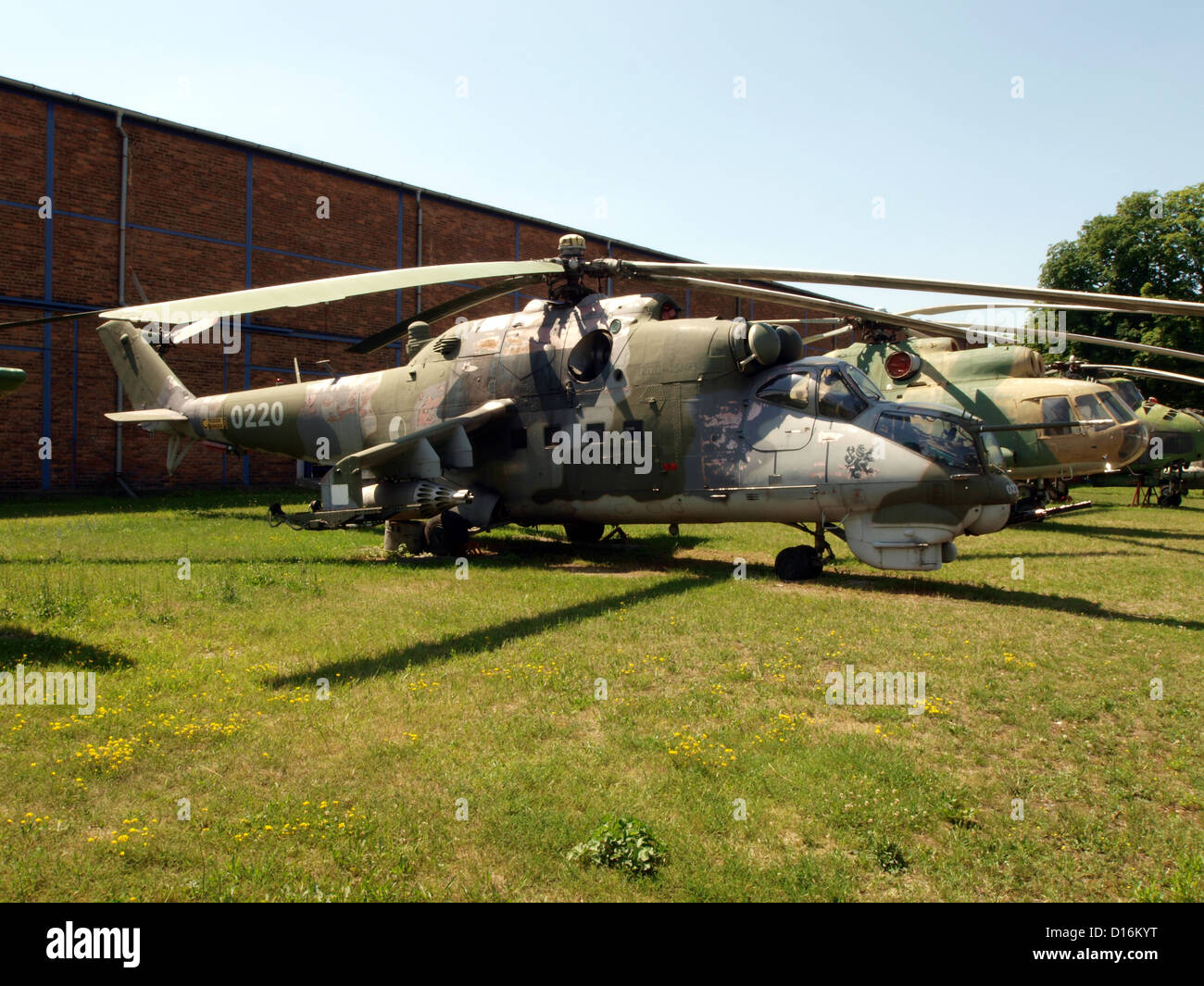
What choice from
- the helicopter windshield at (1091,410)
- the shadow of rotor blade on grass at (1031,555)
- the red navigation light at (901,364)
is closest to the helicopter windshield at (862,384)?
the shadow of rotor blade on grass at (1031,555)

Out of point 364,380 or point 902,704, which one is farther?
point 364,380

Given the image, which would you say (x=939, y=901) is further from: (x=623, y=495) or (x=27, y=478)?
(x=27, y=478)

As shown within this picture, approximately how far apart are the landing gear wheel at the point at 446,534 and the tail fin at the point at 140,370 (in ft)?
29.3

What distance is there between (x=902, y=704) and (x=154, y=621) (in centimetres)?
714

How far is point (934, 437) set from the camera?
402 inches

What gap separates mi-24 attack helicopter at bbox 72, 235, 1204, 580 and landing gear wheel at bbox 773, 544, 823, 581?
0.03 meters

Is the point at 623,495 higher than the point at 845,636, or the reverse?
the point at 623,495

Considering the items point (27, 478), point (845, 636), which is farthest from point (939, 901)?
point (27, 478)

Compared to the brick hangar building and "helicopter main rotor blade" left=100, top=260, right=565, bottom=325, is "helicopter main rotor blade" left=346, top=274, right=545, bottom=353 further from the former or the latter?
the brick hangar building

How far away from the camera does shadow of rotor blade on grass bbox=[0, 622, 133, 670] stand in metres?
6.55

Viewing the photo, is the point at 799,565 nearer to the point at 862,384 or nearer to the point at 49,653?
the point at 862,384

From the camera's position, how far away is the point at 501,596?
989 cm

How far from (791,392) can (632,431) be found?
248 cm
